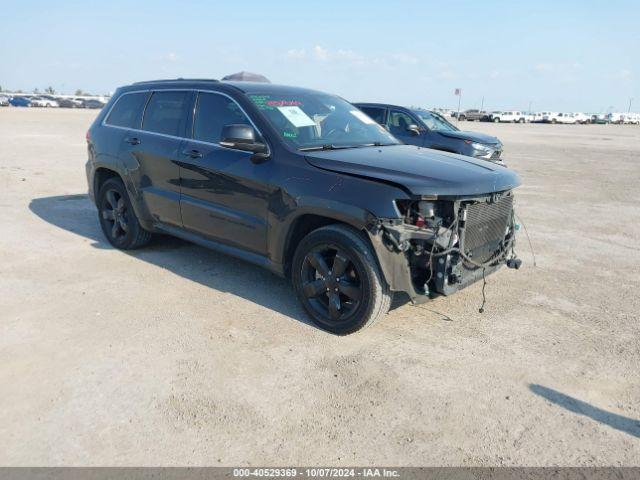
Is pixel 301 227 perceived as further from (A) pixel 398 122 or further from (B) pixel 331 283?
(A) pixel 398 122

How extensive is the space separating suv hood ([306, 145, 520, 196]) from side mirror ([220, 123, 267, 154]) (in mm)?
465

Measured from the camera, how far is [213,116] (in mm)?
4855

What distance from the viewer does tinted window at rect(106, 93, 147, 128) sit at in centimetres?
576

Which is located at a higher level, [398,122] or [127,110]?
[127,110]

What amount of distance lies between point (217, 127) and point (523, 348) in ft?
10.5

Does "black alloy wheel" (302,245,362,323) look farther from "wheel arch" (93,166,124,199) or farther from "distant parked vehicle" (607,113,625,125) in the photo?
"distant parked vehicle" (607,113,625,125)

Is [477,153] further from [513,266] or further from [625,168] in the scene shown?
[625,168]

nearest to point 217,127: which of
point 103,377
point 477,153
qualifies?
point 103,377

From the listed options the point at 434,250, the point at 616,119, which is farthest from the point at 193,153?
the point at 616,119

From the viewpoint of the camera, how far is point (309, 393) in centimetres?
325

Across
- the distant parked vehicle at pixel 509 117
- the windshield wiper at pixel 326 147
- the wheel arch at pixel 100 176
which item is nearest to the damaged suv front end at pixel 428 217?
the windshield wiper at pixel 326 147

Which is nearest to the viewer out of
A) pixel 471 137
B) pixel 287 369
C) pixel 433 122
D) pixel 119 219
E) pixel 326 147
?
pixel 287 369

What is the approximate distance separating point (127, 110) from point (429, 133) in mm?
7086

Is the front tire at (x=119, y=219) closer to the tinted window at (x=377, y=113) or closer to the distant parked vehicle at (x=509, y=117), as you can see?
the tinted window at (x=377, y=113)
